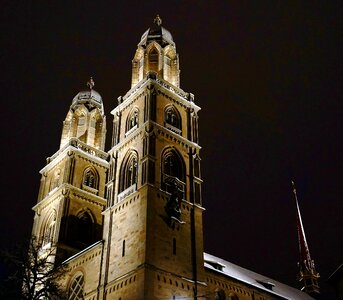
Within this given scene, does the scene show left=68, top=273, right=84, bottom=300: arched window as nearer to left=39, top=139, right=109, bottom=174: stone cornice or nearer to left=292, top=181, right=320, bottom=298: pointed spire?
left=39, top=139, right=109, bottom=174: stone cornice

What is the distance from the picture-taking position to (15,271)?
33125 mm

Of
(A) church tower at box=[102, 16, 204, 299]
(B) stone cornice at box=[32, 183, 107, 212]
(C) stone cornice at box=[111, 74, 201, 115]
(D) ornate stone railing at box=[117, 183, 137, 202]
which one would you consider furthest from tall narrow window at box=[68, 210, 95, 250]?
(C) stone cornice at box=[111, 74, 201, 115]

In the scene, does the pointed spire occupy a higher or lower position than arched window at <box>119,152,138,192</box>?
higher

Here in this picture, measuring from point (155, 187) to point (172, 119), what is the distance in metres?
8.17

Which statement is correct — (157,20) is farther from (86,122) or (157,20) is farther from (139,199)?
(139,199)

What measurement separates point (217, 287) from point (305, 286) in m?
34.7

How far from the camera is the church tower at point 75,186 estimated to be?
155 ft

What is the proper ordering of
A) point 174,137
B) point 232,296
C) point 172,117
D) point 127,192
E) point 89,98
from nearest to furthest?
point 127,192
point 232,296
point 174,137
point 172,117
point 89,98

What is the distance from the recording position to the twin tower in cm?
3594

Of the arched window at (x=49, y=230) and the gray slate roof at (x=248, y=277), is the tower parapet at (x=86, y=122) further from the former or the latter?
the gray slate roof at (x=248, y=277)

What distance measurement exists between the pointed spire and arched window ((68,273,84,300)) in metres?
39.0

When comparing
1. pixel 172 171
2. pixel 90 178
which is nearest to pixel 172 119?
pixel 172 171

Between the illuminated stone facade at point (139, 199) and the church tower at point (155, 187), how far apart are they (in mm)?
80

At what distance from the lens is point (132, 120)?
44.4m
